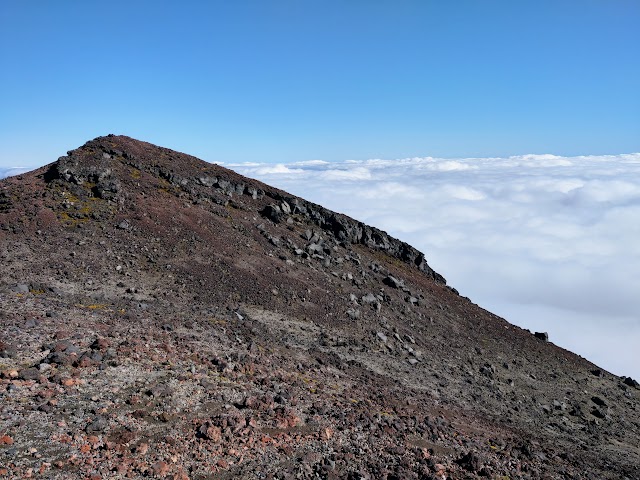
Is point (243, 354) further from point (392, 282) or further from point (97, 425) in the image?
point (392, 282)

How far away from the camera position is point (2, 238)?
87.4ft

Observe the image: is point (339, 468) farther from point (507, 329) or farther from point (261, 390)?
point (507, 329)

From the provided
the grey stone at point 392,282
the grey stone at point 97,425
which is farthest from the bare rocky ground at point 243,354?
the grey stone at point 392,282

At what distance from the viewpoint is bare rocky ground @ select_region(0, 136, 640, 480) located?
11.9 meters

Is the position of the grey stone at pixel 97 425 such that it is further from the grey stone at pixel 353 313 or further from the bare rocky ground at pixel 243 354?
the grey stone at pixel 353 313

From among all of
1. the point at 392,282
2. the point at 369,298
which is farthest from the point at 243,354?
the point at 392,282

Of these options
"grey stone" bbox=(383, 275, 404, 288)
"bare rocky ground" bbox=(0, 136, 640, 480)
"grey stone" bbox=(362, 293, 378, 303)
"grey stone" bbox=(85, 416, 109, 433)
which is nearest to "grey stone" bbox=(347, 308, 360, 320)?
"bare rocky ground" bbox=(0, 136, 640, 480)

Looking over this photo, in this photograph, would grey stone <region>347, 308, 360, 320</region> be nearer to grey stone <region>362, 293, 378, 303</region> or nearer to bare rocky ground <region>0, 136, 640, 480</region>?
bare rocky ground <region>0, 136, 640, 480</region>

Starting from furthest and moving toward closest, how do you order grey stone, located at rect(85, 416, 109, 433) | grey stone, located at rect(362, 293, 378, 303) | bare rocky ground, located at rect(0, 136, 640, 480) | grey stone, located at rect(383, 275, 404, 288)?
grey stone, located at rect(383, 275, 404, 288) < grey stone, located at rect(362, 293, 378, 303) < bare rocky ground, located at rect(0, 136, 640, 480) < grey stone, located at rect(85, 416, 109, 433)

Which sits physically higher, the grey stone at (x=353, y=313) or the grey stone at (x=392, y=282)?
the grey stone at (x=392, y=282)

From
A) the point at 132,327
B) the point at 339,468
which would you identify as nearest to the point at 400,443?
the point at 339,468

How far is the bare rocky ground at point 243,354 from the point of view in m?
11.9

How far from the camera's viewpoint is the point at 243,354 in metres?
18.5

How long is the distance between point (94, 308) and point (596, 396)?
32863 millimetres
